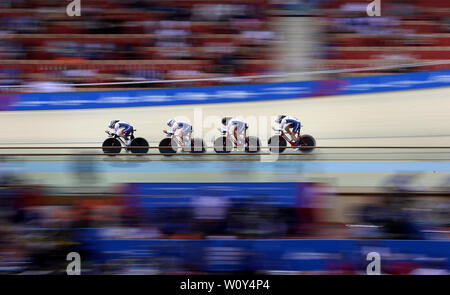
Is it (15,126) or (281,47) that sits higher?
(281,47)

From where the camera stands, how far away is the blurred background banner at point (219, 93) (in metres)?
11.0

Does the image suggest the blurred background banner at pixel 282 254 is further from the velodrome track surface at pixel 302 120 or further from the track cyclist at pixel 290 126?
the velodrome track surface at pixel 302 120

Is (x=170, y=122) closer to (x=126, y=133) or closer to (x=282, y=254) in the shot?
(x=126, y=133)

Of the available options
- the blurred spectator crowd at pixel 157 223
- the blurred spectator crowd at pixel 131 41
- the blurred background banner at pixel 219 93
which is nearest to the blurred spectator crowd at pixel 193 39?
the blurred spectator crowd at pixel 131 41

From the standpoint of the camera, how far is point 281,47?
1147cm

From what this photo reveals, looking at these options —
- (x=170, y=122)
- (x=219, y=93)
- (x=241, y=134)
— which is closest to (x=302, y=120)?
(x=241, y=134)

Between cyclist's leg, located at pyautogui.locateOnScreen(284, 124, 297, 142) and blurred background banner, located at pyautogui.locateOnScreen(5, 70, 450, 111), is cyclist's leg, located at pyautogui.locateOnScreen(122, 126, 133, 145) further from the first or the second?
cyclist's leg, located at pyautogui.locateOnScreen(284, 124, 297, 142)

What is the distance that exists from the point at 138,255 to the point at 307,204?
1674 mm

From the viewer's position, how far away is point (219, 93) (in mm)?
11500

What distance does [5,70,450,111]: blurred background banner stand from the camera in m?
11.0
